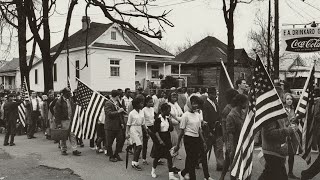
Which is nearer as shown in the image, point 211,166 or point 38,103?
point 211,166

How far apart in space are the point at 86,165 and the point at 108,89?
2587 centimetres

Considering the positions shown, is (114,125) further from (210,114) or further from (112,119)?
(210,114)

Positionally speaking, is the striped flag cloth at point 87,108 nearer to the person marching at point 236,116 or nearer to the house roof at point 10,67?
the person marching at point 236,116

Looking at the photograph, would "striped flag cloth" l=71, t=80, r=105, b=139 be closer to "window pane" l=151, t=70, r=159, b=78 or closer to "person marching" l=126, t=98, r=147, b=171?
"person marching" l=126, t=98, r=147, b=171

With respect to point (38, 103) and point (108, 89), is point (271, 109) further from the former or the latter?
point (108, 89)

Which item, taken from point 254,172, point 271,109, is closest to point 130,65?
point 254,172

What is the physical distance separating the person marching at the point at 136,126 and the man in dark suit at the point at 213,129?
1.44 metres

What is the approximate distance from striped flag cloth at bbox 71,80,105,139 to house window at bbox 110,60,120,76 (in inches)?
991

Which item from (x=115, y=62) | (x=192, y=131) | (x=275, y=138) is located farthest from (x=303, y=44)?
(x=115, y=62)

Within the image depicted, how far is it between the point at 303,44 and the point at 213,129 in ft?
43.6

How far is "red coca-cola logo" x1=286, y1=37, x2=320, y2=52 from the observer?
2038 centimetres

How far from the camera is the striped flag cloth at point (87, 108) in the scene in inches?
428

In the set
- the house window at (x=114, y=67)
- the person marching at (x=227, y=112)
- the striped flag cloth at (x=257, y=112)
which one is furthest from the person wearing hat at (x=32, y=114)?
the house window at (x=114, y=67)

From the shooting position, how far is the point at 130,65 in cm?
3769
